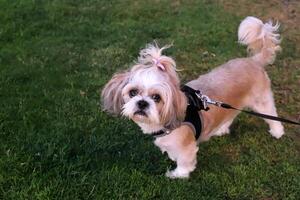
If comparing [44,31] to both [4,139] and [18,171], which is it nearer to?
[4,139]

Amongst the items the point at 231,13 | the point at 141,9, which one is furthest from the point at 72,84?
the point at 231,13

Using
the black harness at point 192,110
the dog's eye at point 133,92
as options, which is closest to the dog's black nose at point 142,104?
the dog's eye at point 133,92

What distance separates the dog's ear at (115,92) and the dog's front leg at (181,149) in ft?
1.76

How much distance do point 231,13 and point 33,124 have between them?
5.45 metres

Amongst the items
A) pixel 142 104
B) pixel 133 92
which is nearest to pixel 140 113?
pixel 142 104

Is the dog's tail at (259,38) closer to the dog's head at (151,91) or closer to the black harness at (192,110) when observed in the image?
the black harness at (192,110)

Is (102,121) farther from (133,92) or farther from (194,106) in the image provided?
(133,92)

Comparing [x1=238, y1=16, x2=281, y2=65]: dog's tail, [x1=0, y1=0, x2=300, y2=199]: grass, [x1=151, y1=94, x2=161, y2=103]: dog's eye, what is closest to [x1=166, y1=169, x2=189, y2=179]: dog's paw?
[x1=0, y1=0, x2=300, y2=199]: grass

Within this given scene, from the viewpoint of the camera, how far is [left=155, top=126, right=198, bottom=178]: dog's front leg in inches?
174

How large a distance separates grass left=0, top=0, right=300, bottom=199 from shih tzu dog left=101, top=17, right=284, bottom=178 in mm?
272

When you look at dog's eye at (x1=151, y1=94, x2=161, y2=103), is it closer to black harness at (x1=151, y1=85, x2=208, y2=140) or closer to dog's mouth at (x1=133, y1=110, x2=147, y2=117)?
dog's mouth at (x1=133, y1=110, x2=147, y2=117)

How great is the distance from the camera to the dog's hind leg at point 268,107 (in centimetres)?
541

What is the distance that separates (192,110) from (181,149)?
0.35 meters

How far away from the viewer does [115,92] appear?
4.13m
